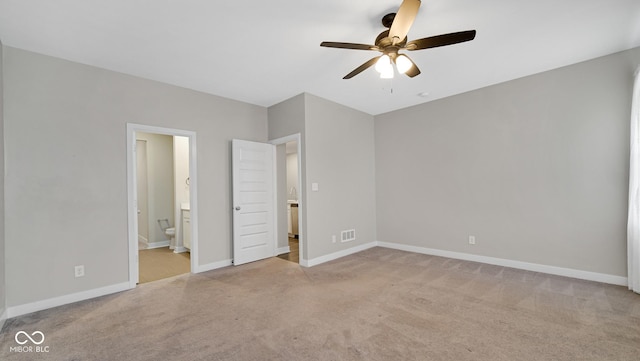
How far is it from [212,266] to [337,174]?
247cm

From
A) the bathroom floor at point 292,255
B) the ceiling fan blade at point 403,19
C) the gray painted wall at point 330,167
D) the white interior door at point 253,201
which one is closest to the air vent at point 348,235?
the gray painted wall at point 330,167

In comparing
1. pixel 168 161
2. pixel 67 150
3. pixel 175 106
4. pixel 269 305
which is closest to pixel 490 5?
pixel 269 305

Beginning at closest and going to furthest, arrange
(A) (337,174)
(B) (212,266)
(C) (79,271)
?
(C) (79,271) → (B) (212,266) → (A) (337,174)

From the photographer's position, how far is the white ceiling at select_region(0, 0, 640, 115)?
2279 millimetres

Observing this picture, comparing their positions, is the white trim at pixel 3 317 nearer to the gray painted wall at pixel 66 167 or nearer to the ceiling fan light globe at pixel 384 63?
the gray painted wall at pixel 66 167

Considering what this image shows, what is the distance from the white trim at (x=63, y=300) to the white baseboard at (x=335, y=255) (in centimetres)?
231

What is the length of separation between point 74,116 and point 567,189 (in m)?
6.05

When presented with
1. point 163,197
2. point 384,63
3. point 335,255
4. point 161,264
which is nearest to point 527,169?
point 384,63

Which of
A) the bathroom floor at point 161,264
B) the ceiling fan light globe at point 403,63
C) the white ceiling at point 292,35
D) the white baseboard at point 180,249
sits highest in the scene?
the white ceiling at point 292,35

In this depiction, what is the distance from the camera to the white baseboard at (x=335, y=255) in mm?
4234

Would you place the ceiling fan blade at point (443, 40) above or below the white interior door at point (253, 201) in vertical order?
above

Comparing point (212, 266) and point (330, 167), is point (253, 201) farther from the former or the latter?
point (330, 167)

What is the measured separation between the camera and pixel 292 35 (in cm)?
268

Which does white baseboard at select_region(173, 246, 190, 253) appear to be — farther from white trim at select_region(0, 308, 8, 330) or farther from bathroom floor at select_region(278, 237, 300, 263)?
white trim at select_region(0, 308, 8, 330)
